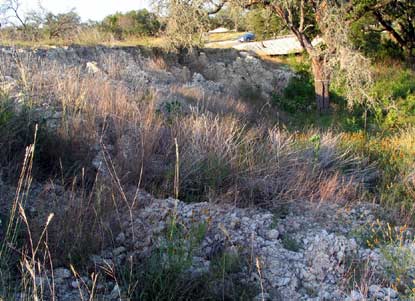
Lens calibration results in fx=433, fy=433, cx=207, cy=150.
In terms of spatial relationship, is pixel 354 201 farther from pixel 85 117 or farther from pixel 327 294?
pixel 85 117

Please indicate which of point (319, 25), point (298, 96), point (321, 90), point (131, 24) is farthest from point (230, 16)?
point (131, 24)

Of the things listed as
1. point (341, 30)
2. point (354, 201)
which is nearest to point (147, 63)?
point (341, 30)

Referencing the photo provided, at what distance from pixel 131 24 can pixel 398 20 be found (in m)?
11.7

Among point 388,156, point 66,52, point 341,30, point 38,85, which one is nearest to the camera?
point 38,85

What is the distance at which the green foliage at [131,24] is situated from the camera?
1711cm

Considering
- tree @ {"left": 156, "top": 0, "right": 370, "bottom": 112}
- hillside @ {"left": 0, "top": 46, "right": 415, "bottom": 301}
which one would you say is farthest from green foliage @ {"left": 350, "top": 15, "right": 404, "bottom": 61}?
hillside @ {"left": 0, "top": 46, "right": 415, "bottom": 301}

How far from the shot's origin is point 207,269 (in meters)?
2.91

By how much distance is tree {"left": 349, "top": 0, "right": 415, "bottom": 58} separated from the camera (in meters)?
14.5

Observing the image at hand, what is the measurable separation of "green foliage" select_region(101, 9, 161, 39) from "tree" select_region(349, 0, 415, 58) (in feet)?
25.9

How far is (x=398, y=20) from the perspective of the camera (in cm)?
1691

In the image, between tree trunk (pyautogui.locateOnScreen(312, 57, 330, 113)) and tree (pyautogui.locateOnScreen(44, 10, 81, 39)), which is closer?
tree trunk (pyautogui.locateOnScreen(312, 57, 330, 113))

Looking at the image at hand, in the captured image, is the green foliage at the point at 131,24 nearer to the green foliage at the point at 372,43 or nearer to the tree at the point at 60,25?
the tree at the point at 60,25

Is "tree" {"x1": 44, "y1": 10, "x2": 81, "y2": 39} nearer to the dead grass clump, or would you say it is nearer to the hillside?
the hillside

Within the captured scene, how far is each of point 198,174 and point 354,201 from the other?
1700 mm
